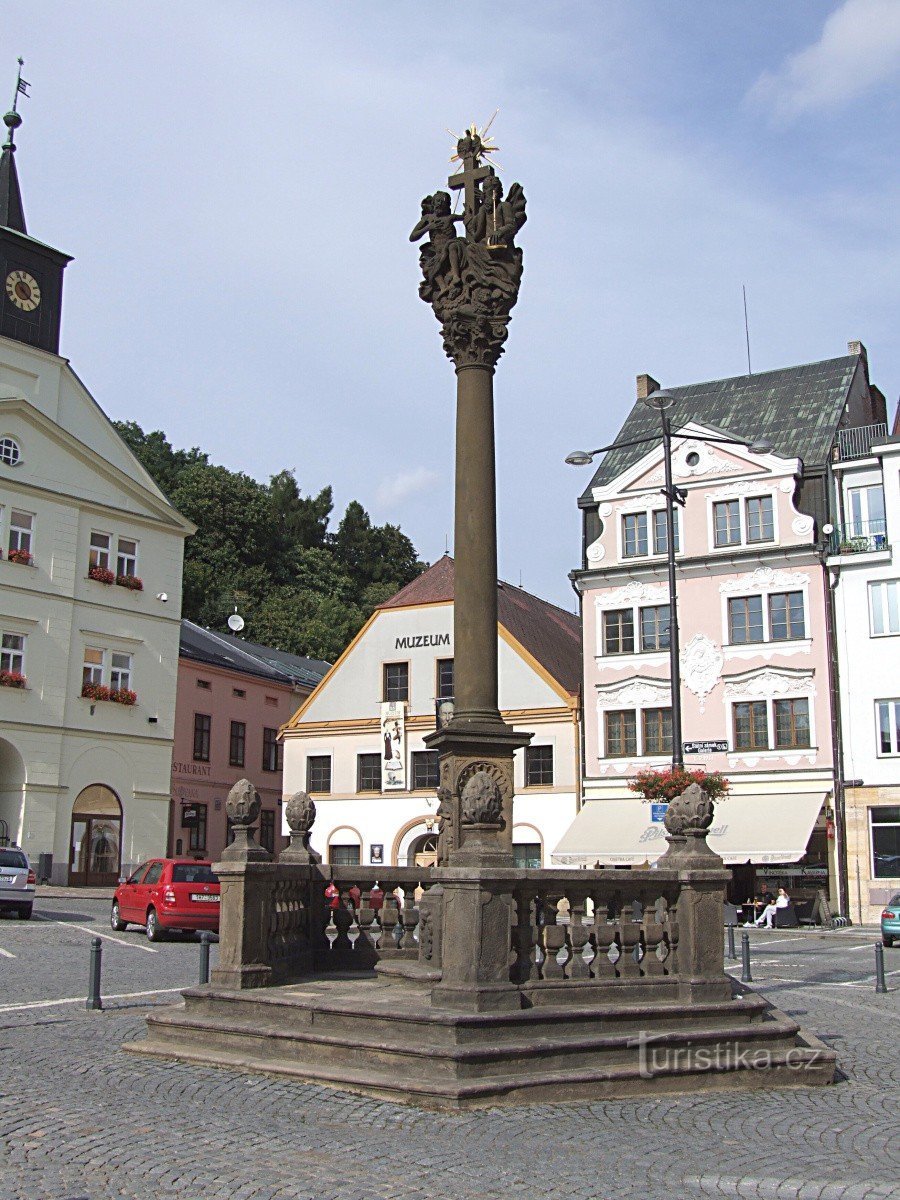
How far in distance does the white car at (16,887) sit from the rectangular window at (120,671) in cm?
1658

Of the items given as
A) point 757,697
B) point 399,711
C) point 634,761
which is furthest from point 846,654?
point 399,711

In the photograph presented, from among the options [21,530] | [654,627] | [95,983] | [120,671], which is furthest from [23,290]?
[95,983]

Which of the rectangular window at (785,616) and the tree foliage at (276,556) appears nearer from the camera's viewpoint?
the rectangular window at (785,616)

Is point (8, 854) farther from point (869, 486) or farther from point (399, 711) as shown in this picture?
point (869, 486)

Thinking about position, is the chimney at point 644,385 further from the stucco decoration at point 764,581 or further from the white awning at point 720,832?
the white awning at point 720,832

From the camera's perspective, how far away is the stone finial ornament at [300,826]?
13977 mm

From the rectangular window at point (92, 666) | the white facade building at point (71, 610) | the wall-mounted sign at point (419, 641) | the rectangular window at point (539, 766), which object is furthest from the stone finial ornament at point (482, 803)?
the rectangular window at point (92, 666)

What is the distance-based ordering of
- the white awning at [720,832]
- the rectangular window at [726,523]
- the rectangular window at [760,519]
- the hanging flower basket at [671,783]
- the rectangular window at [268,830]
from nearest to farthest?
the hanging flower basket at [671,783] < the white awning at [720,832] < the rectangular window at [760,519] < the rectangular window at [726,523] < the rectangular window at [268,830]

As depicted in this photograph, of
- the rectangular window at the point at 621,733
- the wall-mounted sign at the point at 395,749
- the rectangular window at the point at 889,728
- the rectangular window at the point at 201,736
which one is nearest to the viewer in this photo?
the rectangular window at the point at 889,728

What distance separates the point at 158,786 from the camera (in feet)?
150

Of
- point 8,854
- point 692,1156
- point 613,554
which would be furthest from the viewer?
point 613,554

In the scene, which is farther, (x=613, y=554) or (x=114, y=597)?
(x=114, y=597)

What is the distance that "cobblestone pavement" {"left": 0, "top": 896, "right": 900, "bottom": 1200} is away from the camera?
23.7 feet

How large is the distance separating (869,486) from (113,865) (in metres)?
27.0
